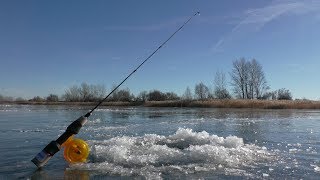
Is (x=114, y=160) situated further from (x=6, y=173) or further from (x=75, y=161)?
(x=6, y=173)

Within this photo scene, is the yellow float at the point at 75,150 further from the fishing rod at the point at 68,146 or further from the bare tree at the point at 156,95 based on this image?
the bare tree at the point at 156,95

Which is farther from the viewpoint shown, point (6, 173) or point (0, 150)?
point (0, 150)

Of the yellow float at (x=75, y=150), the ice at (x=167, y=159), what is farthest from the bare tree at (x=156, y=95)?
the yellow float at (x=75, y=150)

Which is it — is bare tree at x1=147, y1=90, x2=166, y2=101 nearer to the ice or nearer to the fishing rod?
the ice

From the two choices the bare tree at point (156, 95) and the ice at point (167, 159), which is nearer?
the ice at point (167, 159)

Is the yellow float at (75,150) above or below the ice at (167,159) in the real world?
above

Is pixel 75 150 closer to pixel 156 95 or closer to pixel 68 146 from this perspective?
pixel 68 146

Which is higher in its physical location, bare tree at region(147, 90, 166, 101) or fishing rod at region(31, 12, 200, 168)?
bare tree at region(147, 90, 166, 101)

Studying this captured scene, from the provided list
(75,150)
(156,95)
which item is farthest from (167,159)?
(156,95)

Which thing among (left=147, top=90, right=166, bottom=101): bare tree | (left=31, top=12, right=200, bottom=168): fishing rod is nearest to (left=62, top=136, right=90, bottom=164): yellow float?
(left=31, top=12, right=200, bottom=168): fishing rod

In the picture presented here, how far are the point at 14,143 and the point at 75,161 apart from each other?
512 cm

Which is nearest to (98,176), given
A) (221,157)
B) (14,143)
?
(221,157)

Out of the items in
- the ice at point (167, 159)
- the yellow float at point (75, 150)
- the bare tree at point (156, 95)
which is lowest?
the ice at point (167, 159)

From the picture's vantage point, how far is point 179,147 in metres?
11.3
